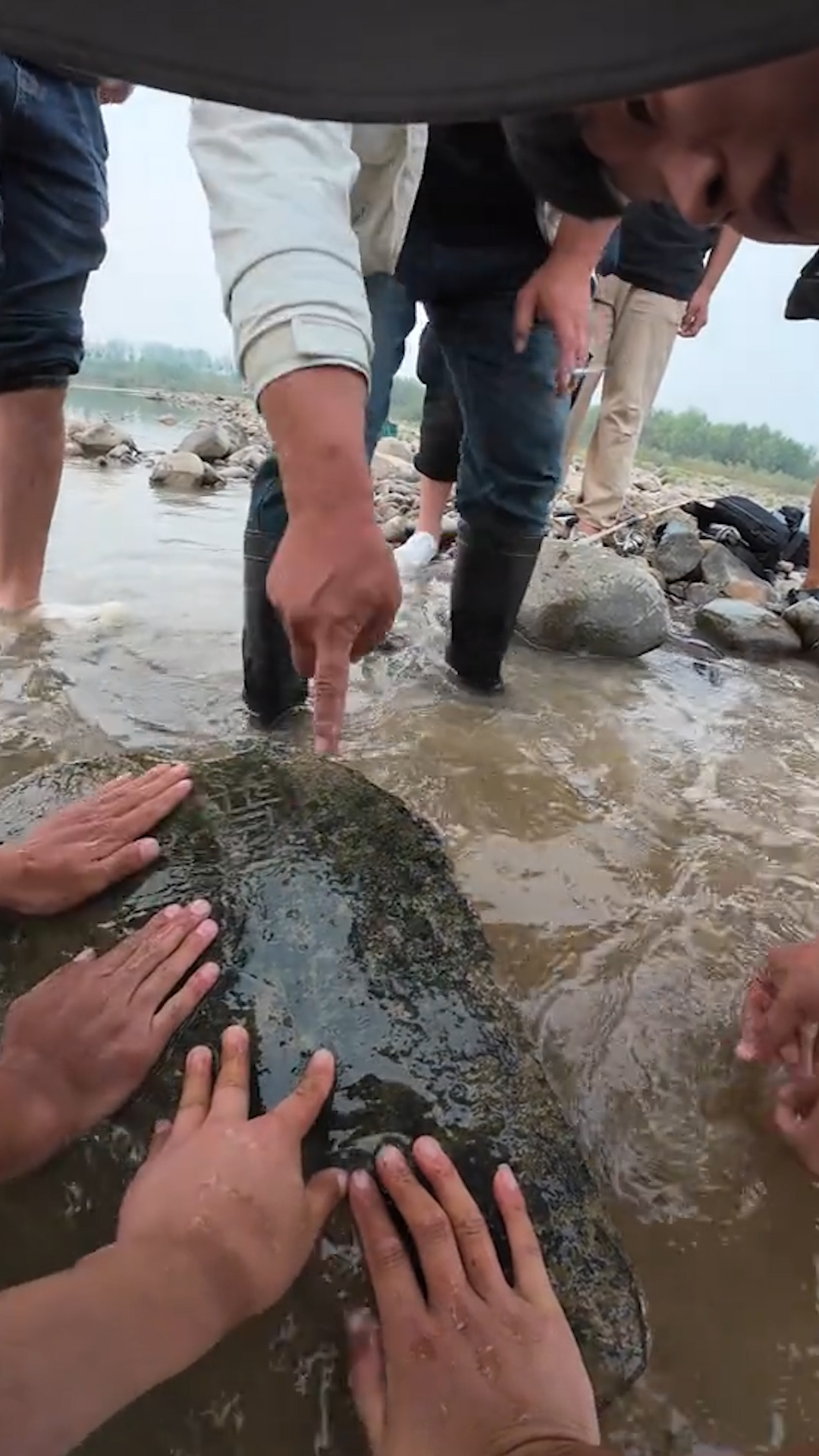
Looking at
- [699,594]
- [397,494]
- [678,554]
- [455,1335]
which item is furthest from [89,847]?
[397,494]

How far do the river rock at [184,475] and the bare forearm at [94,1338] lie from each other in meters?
6.61

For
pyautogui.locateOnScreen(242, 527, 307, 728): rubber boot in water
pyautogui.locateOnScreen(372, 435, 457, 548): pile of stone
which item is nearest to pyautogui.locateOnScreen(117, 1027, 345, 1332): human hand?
pyautogui.locateOnScreen(242, 527, 307, 728): rubber boot in water

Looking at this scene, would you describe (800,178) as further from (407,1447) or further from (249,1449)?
(249,1449)

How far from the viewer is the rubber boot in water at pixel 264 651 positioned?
9.45 ft

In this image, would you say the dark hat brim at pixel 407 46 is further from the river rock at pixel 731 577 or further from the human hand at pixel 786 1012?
the river rock at pixel 731 577

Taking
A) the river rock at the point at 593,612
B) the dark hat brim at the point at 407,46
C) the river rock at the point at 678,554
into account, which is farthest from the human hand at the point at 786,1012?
the river rock at the point at 678,554

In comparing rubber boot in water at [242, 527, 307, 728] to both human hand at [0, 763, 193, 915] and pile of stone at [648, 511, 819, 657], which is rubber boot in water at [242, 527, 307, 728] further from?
pile of stone at [648, 511, 819, 657]

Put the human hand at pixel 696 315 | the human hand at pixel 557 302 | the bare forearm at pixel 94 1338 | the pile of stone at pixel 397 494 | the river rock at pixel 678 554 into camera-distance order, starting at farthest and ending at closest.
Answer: the pile of stone at pixel 397 494 → the human hand at pixel 696 315 → the river rock at pixel 678 554 → the human hand at pixel 557 302 → the bare forearm at pixel 94 1338

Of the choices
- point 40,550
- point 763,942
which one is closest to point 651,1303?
point 763,942

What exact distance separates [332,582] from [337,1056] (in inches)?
27.7

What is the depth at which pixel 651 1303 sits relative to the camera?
1491mm

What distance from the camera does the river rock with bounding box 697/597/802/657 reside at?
439cm

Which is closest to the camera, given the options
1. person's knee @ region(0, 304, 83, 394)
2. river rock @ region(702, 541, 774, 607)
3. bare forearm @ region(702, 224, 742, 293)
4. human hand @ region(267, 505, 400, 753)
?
human hand @ region(267, 505, 400, 753)

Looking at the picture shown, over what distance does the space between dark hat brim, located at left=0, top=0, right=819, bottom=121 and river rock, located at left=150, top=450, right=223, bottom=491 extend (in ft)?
22.9
